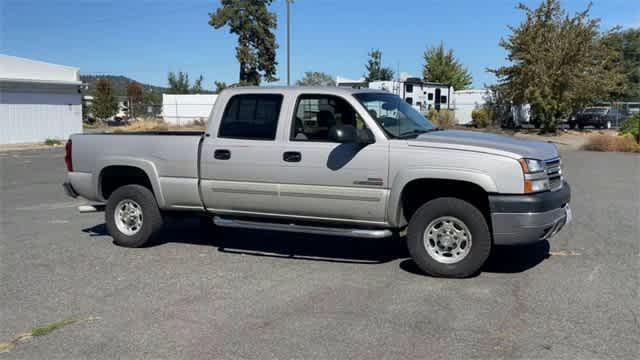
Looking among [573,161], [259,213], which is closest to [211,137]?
[259,213]

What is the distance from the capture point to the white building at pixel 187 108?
4856cm

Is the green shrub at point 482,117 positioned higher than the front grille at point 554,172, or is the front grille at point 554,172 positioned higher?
the green shrub at point 482,117

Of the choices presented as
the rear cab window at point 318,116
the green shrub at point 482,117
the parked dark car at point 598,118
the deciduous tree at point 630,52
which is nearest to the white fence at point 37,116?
the green shrub at point 482,117

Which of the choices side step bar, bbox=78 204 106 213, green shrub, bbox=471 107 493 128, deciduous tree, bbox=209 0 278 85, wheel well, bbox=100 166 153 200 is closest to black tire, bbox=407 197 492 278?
wheel well, bbox=100 166 153 200

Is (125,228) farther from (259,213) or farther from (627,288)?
(627,288)

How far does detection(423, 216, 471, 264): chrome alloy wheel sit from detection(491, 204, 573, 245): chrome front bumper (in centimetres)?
34

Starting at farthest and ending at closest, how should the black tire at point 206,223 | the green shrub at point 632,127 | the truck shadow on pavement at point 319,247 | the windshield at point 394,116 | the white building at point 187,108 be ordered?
the white building at point 187,108 → the green shrub at point 632,127 → the black tire at point 206,223 → the truck shadow on pavement at point 319,247 → the windshield at point 394,116

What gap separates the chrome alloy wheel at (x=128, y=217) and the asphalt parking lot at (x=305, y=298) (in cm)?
30

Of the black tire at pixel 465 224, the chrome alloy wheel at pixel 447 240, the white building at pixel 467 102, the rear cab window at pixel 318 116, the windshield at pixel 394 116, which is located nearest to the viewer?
the black tire at pixel 465 224

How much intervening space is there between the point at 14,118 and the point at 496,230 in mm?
31171

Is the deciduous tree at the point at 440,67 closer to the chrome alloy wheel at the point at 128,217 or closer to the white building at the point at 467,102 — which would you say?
the white building at the point at 467,102

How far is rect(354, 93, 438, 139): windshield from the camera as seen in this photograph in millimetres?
7164

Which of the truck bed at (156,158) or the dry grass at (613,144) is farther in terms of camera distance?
the dry grass at (613,144)

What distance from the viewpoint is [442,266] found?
21.9 ft
